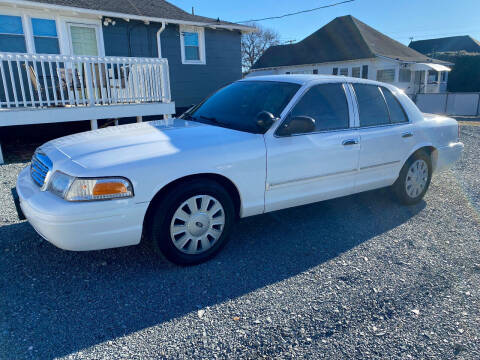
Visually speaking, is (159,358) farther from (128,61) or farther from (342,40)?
(342,40)

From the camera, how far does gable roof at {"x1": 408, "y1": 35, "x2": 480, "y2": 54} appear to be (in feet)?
149

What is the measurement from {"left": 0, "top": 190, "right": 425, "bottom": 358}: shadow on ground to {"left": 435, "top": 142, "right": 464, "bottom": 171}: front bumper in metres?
1.40

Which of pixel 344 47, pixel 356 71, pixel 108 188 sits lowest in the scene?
pixel 108 188

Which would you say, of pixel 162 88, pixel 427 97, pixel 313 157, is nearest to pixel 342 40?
pixel 427 97

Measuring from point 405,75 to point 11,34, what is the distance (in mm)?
27202

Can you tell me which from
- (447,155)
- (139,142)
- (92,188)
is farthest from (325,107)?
(92,188)

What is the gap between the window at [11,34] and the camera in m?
9.56

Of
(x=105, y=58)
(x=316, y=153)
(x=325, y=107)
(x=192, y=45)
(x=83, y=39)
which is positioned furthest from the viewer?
(x=192, y=45)

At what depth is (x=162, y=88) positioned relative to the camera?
9586 mm

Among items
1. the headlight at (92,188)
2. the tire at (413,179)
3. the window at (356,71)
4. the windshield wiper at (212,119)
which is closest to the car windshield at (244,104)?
the windshield wiper at (212,119)

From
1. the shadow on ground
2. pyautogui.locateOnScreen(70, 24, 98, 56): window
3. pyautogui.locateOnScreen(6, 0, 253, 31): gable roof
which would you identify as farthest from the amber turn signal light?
pyautogui.locateOnScreen(70, 24, 98, 56): window

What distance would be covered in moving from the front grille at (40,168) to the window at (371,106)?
11.0 ft

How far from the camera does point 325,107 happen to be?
405 cm

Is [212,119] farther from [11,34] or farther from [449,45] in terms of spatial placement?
[449,45]
